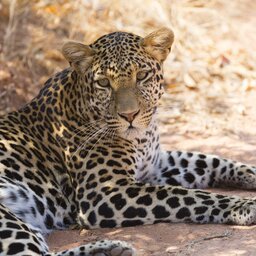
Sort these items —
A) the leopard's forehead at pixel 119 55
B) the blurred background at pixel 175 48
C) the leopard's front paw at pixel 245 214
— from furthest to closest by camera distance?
the blurred background at pixel 175 48, the leopard's forehead at pixel 119 55, the leopard's front paw at pixel 245 214

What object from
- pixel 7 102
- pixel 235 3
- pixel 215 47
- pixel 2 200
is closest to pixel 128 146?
pixel 2 200

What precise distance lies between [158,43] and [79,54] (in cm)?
84

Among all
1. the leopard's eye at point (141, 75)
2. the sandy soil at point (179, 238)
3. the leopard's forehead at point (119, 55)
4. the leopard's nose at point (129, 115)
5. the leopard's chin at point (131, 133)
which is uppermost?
the leopard's forehead at point (119, 55)

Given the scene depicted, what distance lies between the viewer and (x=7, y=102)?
40.6 ft

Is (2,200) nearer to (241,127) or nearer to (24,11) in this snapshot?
(241,127)

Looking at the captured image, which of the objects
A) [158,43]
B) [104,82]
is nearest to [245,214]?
[104,82]

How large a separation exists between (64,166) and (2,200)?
1156 mm

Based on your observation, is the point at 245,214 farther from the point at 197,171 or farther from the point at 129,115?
the point at 197,171

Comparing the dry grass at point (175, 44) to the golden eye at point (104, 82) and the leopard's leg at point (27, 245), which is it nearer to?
the golden eye at point (104, 82)

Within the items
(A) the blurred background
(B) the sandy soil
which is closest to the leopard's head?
(B) the sandy soil

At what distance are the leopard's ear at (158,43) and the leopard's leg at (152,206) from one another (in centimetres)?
141

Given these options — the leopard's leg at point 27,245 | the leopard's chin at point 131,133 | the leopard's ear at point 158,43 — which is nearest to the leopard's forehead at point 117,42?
Result: the leopard's ear at point 158,43

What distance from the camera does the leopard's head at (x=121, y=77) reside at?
26.5 ft

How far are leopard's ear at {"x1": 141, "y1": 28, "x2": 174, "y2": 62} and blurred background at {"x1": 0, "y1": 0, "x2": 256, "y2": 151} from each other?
122 inches
